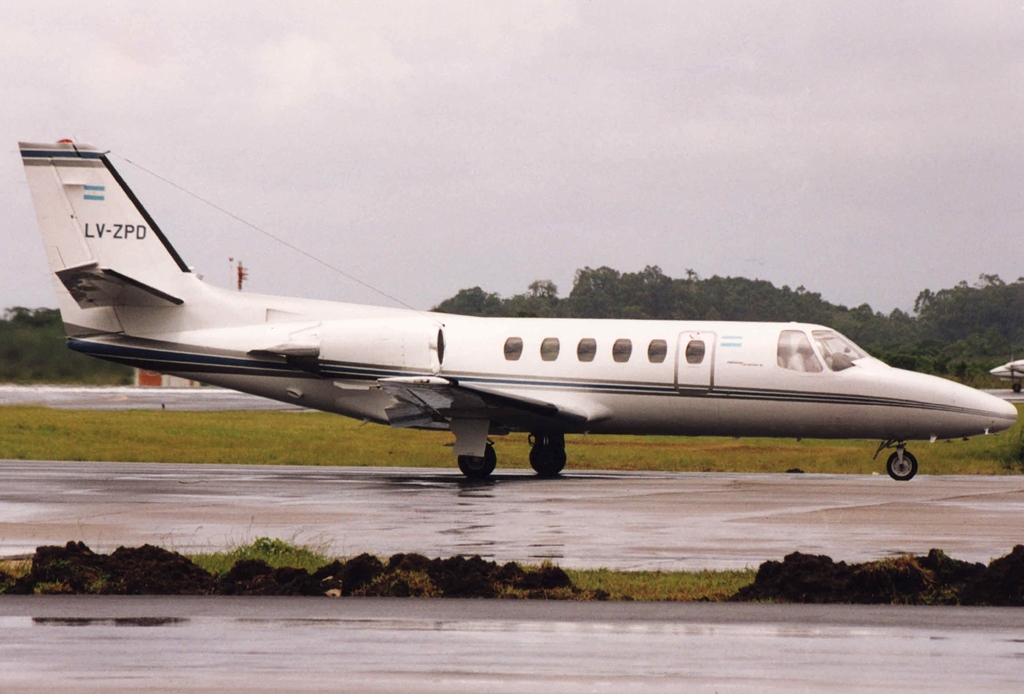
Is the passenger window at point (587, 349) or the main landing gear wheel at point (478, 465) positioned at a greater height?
the passenger window at point (587, 349)

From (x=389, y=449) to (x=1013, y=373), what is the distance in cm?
6489

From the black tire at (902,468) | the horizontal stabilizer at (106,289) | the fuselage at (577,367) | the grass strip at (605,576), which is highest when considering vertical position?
the horizontal stabilizer at (106,289)

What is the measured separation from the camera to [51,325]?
39.3 metres

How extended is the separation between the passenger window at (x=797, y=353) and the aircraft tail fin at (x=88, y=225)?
12.1 meters

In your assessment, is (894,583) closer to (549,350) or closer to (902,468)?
(902,468)

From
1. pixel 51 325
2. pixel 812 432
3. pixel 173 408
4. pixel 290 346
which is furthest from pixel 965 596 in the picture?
pixel 173 408

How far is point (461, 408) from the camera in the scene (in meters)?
23.9

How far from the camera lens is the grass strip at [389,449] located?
95.8 ft

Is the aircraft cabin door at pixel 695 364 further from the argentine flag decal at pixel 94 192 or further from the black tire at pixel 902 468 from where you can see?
the argentine flag decal at pixel 94 192

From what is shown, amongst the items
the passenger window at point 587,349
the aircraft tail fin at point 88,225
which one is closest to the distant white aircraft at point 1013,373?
the passenger window at point 587,349

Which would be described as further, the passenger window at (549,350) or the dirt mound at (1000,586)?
the passenger window at (549,350)

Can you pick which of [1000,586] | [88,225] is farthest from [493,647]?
[88,225]

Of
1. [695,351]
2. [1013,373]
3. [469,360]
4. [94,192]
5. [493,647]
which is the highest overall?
[94,192]

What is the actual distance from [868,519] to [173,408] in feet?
149
